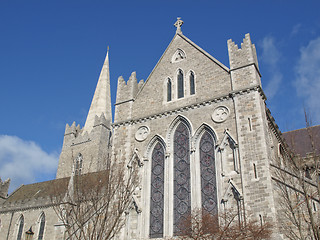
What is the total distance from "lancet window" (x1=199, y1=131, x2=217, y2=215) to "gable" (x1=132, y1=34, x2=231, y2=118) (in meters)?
2.59

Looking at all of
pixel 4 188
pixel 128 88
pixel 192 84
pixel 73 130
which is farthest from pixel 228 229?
pixel 73 130

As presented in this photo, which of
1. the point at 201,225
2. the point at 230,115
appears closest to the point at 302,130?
the point at 230,115

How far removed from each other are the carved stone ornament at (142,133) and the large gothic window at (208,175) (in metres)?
3.49

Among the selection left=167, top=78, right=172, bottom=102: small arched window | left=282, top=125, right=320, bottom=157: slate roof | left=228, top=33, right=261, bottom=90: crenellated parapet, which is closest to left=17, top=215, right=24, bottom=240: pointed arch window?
left=167, top=78, right=172, bottom=102: small arched window

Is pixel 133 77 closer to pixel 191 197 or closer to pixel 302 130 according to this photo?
pixel 191 197

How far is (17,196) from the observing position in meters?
37.2

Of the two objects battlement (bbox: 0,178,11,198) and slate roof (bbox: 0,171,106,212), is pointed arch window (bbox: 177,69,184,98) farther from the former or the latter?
battlement (bbox: 0,178,11,198)

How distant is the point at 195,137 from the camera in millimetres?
18812

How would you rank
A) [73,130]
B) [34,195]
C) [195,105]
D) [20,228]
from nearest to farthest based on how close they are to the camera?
[195,105]
[20,228]
[34,195]
[73,130]

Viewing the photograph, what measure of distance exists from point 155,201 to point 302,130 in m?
18.3

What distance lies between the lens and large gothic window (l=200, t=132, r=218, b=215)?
1691cm

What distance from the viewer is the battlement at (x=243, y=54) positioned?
19292 mm

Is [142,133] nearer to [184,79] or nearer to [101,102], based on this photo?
[184,79]

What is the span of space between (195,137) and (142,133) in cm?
351
